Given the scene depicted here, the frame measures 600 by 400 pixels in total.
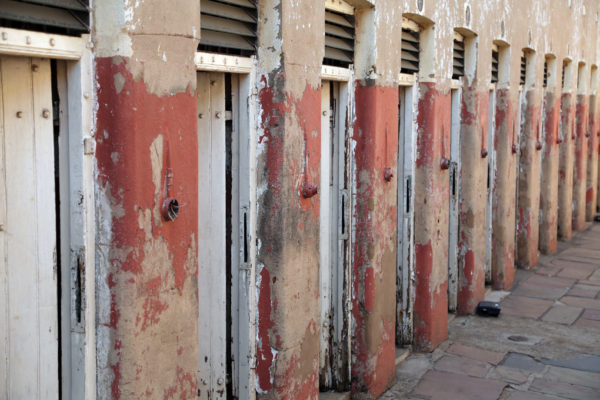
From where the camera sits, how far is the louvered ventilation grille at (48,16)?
296 cm

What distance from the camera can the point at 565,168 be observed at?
1381 cm

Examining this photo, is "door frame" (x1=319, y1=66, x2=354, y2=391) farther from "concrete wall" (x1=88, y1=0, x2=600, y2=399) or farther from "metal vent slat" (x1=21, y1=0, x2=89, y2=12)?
"metal vent slat" (x1=21, y1=0, x2=89, y2=12)

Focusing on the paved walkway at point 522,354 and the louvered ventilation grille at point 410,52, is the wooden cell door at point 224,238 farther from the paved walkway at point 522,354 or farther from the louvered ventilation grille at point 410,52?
the louvered ventilation grille at point 410,52

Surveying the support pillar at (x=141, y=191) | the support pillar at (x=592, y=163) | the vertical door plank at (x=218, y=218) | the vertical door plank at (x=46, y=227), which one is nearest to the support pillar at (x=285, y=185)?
the vertical door plank at (x=218, y=218)

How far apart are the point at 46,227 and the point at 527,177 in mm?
9133

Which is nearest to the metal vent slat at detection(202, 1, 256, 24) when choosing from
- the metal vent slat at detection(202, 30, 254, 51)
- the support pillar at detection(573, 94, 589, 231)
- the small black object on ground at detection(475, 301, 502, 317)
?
the metal vent slat at detection(202, 30, 254, 51)

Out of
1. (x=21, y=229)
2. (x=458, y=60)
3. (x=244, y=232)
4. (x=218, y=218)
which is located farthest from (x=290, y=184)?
(x=458, y=60)

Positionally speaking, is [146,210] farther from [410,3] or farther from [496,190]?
[496,190]

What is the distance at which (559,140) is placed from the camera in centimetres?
1295

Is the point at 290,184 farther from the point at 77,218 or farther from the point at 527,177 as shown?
the point at 527,177

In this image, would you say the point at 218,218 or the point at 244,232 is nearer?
the point at 218,218

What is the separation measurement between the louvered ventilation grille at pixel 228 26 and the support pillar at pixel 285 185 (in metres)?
0.08

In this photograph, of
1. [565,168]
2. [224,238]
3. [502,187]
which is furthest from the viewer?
[565,168]

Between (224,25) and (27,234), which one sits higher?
(224,25)
